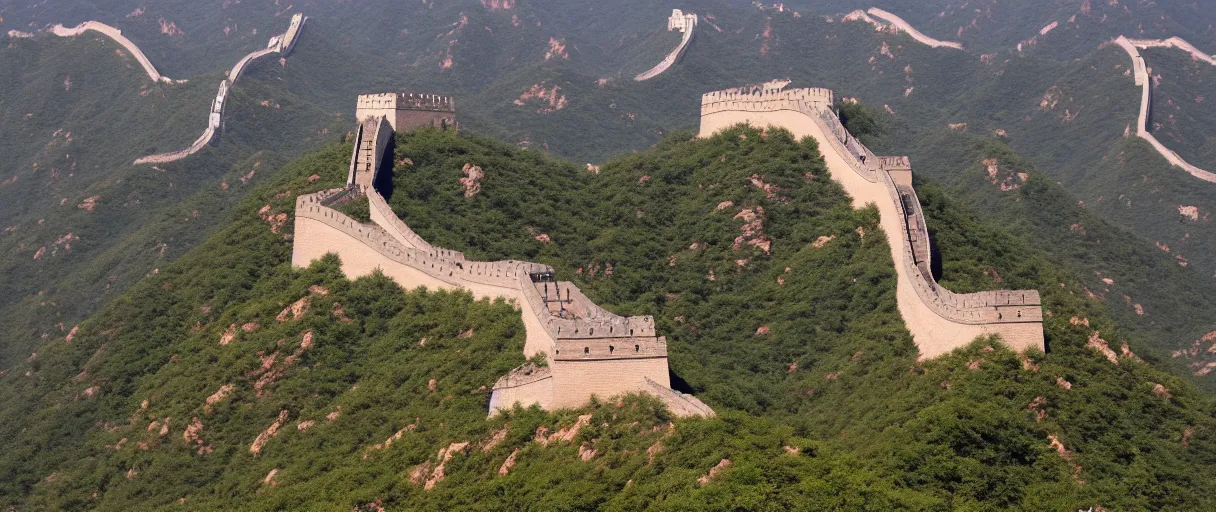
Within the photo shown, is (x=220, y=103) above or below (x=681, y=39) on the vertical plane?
below

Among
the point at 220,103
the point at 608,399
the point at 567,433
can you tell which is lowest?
the point at 567,433

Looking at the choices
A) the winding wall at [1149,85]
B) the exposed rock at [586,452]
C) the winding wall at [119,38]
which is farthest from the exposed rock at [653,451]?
the winding wall at [119,38]

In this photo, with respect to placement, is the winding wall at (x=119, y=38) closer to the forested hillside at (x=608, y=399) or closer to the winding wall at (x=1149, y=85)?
the forested hillside at (x=608, y=399)

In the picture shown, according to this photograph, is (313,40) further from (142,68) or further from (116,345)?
(116,345)

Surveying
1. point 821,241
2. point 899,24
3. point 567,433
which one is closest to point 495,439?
point 567,433

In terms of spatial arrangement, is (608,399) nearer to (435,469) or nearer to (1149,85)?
(435,469)

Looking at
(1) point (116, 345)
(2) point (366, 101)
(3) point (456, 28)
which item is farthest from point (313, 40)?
(1) point (116, 345)
